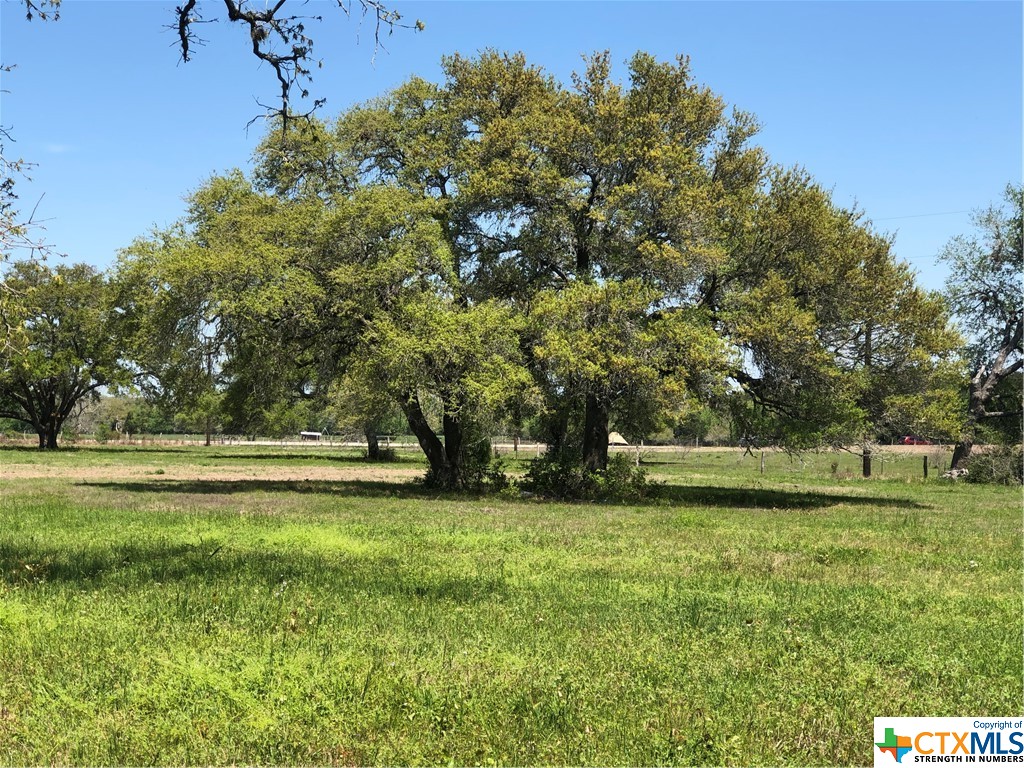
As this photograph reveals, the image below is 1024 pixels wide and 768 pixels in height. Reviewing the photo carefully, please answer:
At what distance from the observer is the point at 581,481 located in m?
28.6

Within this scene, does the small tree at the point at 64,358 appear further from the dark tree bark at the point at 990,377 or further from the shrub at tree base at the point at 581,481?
the dark tree bark at the point at 990,377

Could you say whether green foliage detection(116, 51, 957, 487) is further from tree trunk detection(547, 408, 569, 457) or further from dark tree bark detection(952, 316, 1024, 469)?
dark tree bark detection(952, 316, 1024, 469)

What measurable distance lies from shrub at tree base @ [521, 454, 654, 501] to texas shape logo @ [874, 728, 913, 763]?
22351mm

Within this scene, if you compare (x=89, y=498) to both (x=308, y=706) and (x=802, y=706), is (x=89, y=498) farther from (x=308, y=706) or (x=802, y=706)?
(x=802, y=706)

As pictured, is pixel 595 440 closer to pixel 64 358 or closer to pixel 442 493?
pixel 442 493

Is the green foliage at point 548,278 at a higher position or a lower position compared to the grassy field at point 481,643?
higher

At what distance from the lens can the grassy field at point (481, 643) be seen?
5.35m

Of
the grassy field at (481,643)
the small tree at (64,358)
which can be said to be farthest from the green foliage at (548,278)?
the small tree at (64,358)

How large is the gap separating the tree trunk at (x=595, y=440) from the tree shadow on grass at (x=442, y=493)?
2.22 m

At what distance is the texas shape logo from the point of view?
5.40m

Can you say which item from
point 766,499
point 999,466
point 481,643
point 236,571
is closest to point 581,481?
point 766,499

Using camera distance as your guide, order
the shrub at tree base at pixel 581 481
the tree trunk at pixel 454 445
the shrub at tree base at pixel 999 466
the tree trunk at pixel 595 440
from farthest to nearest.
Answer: the shrub at tree base at pixel 999 466
the tree trunk at pixel 454 445
the tree trunk at pixel 595 440
the shrub at tree base at pixel 581 481

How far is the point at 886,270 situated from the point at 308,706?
25.1 meters

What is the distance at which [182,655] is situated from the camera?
22.3 ft
